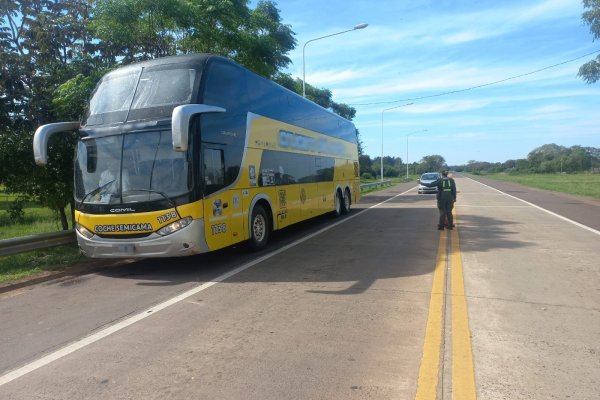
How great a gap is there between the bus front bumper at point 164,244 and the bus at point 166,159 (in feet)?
0.05

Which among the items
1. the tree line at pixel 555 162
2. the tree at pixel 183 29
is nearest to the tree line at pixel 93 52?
the tree at pixel 183 29

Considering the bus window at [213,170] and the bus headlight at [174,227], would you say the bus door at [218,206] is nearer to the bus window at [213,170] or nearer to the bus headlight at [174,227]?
the bus window at [213,170]

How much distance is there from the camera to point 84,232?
7.82 m

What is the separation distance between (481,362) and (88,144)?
690cm

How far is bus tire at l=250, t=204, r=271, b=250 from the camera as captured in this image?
9448 mm

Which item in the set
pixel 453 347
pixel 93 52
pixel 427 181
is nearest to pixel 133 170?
pixel 453 347

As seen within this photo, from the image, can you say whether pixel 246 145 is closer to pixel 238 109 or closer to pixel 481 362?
pixel 238 109

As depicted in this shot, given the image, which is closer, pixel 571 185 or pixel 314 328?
pixel 314 328

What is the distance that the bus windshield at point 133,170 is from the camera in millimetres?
7332

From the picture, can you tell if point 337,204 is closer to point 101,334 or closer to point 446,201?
point 446,201

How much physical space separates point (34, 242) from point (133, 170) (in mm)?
2983

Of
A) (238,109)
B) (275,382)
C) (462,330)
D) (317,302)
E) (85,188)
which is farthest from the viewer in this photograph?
(238,109)

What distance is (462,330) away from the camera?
187 inches

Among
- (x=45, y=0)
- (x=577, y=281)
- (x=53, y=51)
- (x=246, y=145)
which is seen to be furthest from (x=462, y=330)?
(x=45, y=0)
